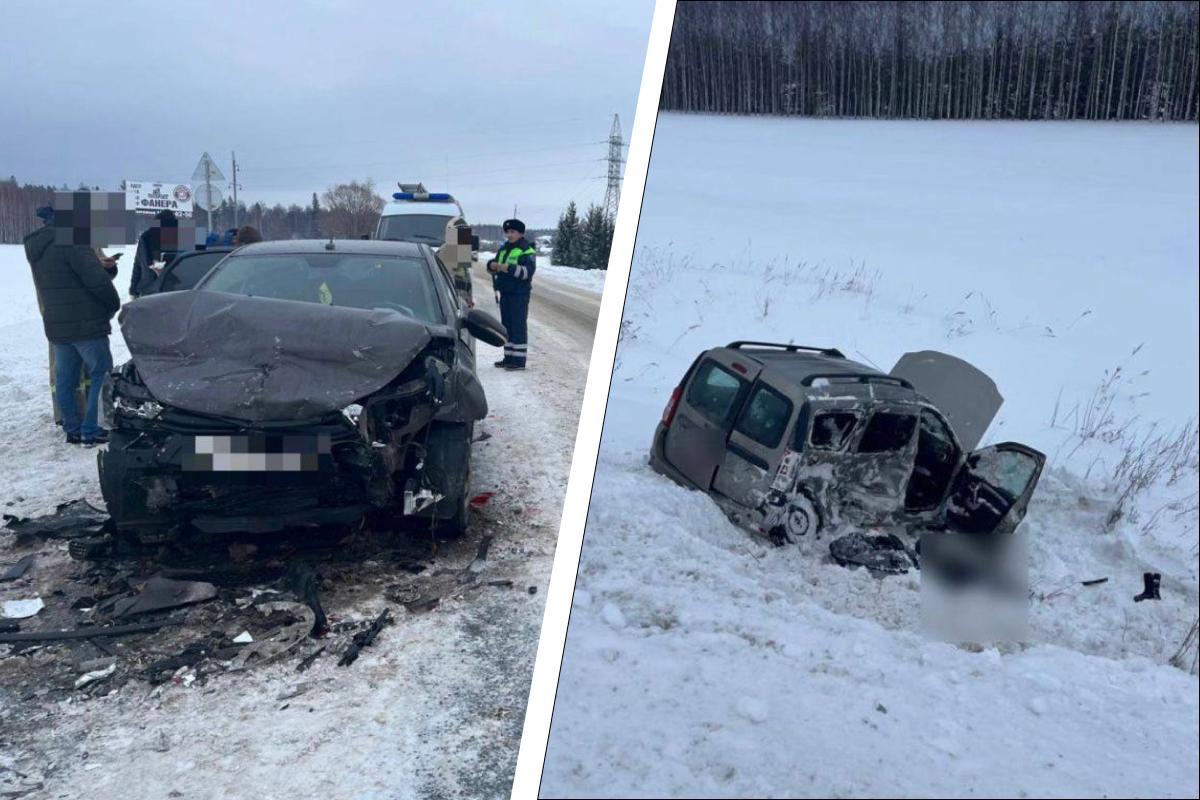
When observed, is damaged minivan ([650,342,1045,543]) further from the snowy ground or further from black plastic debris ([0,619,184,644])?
black plastic debris ([0,619,184,644])

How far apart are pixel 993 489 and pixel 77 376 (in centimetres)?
533

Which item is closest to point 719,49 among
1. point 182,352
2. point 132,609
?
point 182,352

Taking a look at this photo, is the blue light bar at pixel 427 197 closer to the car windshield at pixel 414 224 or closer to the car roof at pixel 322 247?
the car windshield at pixel 414 224

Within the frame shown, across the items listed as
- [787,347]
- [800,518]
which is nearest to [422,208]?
[787,347]

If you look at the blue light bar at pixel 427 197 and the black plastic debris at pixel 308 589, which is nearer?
the black plastic debris at pixel 308 589

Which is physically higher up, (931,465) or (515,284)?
(515,284)

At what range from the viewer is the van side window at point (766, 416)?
13.0 feet

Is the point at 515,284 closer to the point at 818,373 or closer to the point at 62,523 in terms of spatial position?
the point at 818,373

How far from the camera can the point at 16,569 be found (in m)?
3.43

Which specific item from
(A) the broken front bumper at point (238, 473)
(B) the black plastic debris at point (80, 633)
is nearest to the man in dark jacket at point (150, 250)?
(A) the broken front bumper at point (238, 473)

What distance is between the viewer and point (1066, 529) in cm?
494

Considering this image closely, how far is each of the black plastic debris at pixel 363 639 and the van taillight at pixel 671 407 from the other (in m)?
1.83

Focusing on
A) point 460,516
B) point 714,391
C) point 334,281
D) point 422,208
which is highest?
point 422,208

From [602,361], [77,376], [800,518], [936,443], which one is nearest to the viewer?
[602,361]
